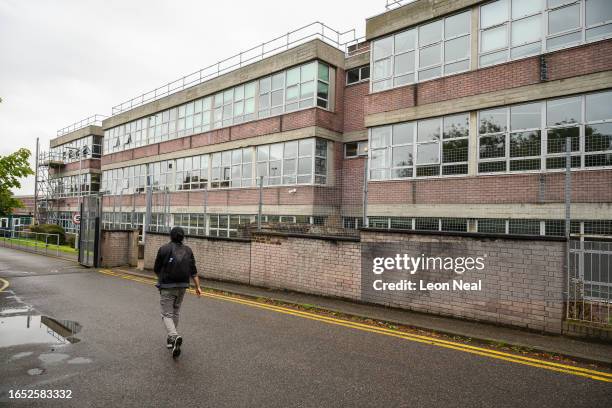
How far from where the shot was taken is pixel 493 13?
1375 cm

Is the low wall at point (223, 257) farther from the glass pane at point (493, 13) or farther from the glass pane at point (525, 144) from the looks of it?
the glass pane at point (493, 13)

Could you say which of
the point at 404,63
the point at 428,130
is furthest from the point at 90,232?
the point at 404,63

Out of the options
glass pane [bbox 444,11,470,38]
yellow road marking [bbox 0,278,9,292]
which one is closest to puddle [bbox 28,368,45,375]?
yellow road marking [bbox 0,278,9,292]

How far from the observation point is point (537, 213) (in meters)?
12.3

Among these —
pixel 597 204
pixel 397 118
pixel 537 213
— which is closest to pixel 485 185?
pixel 537 213

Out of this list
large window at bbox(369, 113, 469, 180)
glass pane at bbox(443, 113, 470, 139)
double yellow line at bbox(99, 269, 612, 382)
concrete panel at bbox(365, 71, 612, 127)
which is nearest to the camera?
double yellow line at bbox(99, 269, 612, 382)

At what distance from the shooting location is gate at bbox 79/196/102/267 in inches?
660

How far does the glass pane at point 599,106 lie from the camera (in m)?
11.4

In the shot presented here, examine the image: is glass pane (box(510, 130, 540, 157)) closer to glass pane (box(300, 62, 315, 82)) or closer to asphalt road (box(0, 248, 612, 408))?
asphalt road (box(0, 248, 612, 408))

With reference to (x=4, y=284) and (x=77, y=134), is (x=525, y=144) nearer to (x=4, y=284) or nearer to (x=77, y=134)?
(x=4, y=284)

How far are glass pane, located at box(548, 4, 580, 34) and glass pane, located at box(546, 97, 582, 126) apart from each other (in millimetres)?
2172

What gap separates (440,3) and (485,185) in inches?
278

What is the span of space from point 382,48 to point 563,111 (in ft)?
24.7

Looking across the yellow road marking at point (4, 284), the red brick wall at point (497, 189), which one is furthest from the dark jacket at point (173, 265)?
the red brick wall at point (497, 189)
